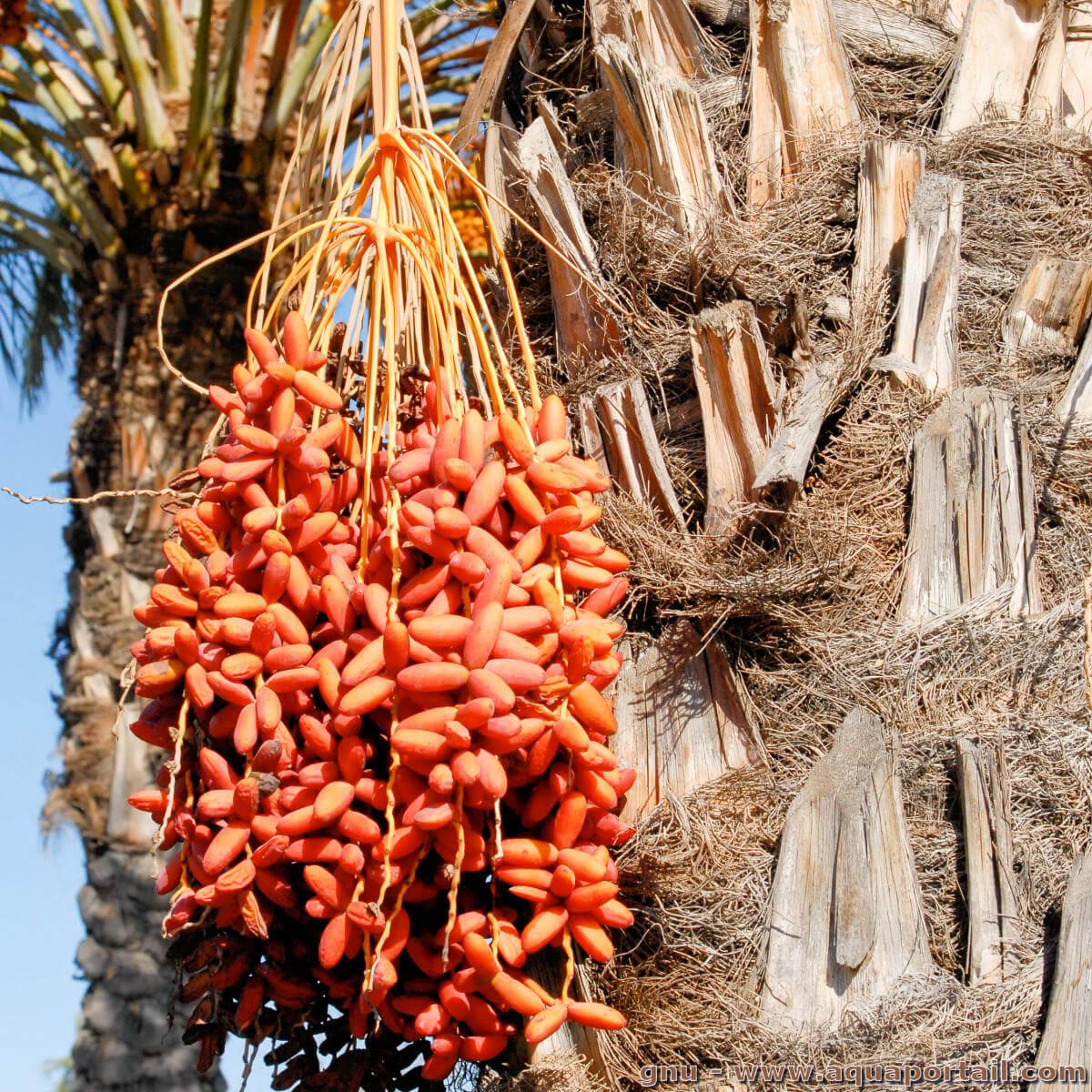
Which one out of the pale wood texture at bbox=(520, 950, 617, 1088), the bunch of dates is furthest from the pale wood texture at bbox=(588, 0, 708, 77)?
the pale wood texture at bbox=(520, 950, 617, 1088)

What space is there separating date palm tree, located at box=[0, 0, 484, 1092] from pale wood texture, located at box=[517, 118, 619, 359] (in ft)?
8.64

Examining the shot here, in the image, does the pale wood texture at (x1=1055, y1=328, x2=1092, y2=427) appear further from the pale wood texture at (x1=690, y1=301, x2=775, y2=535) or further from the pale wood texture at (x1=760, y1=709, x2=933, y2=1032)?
the pale wood texture at (x1=760, y1=709, x2=933, y2=1032)

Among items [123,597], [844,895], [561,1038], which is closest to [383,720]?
[561,1038]

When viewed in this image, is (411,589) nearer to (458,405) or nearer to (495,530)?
(495,530)

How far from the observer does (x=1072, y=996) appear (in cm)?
A: 154

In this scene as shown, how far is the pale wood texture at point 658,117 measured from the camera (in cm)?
204

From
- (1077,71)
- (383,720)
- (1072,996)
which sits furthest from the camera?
(1077,71)

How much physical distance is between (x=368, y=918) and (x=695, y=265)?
3.55ft

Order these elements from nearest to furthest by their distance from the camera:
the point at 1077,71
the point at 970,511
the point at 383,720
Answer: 1. the point at 383,720
2. the point at 970,511
3. the point at 1077,71

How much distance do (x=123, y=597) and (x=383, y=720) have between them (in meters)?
3.52

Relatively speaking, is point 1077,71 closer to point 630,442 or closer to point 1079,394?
point 1079,394

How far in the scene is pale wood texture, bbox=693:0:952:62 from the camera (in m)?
2.21

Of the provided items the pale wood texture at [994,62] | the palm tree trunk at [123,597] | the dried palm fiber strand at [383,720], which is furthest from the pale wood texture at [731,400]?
the palm tree trunk at [123,597]

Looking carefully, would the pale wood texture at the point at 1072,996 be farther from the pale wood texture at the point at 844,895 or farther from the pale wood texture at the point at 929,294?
the pale wood texture at the point at 929,294
